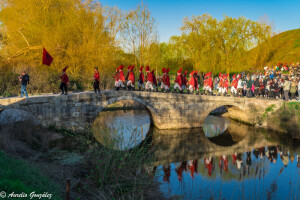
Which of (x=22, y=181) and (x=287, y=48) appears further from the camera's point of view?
(x=287, y=48)

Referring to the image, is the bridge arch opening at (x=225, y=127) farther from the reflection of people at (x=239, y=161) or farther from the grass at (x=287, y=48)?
the grass at (x=287, y=48)

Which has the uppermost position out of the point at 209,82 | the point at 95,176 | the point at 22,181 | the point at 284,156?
the point at 209,82

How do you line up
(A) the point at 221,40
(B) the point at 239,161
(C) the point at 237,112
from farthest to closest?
(A) the point at 221,40 < (C) the point at 237,112 < (B) the point at 239,161

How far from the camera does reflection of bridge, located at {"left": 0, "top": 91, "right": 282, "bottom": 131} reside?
1274 cm

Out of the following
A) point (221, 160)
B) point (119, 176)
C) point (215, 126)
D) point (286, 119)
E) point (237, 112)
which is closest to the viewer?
point (119, 176)

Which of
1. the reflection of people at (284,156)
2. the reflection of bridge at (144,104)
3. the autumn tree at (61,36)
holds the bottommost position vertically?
the reflection of people at (284,156)

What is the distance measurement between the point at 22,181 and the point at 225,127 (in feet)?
47.7

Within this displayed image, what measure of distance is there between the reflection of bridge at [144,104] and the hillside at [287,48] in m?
20.3

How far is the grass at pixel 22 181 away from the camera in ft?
13.7

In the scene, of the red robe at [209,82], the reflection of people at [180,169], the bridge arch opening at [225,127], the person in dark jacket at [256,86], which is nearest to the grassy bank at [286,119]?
the bridge arch opening at [225,127]

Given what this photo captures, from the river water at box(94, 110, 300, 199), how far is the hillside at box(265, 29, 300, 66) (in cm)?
2299

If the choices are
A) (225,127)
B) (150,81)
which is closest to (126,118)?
(150,81)

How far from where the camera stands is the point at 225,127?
17188 millimetres

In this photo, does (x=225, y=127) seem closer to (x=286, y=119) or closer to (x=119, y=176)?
(x=286, y=119)
